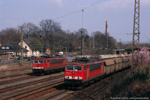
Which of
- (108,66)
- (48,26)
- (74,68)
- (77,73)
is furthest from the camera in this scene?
(48,26)

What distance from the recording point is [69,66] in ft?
63.2

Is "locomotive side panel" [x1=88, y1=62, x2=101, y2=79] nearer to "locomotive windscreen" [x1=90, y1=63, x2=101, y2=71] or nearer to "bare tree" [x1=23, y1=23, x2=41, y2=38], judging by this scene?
"locomotive windscreen" [x1=90, y1=63, x2=101, y2=71]

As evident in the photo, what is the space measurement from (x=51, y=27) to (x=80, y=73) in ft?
297

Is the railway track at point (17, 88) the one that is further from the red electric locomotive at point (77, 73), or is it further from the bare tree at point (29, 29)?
the bare tree at point (29, 29)

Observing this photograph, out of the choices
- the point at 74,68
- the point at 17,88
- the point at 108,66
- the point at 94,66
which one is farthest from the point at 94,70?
the point at 17,88

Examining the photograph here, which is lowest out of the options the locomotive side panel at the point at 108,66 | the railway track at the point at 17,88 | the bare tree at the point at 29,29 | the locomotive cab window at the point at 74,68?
the railway track at the point at 17,88

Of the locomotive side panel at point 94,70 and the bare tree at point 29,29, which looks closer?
the locomotive side panel at point 94,70

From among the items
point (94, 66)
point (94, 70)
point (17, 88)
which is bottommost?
point (17, 88)

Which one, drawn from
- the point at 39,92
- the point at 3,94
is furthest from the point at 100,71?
the point at 3,94

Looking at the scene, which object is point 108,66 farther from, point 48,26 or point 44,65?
point 48,26

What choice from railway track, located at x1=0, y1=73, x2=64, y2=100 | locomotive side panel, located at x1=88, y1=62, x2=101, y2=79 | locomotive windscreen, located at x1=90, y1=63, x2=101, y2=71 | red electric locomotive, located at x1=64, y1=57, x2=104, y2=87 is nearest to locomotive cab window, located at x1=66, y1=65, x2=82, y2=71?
red electric locomotive, located at x1=64, y1=57, x2=104, y2=87

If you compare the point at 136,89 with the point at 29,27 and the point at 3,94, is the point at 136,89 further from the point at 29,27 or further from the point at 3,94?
the point at 29,27

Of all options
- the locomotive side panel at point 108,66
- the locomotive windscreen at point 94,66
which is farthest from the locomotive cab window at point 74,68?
the locomotive side panel at point 108,66

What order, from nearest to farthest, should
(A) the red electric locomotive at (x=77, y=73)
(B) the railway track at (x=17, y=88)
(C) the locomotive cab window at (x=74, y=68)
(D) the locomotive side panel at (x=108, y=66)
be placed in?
(B) the railway track at (x=17, y=88)
(A) the red electric locomotive at (x=77, y=73)
(C) the locomotive cab window at (x=74, y=68)
(D) the locomotive side panel at (x=108, y=66)
